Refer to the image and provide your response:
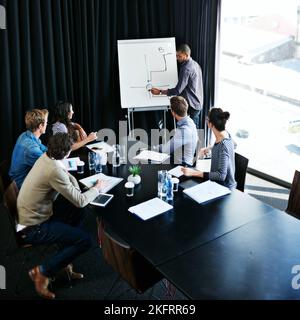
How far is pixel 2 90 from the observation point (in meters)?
4.40

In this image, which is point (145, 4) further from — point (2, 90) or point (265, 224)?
point (265, 224)

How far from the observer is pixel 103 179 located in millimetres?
3238

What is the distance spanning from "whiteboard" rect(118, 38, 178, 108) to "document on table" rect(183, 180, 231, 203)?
2.55m

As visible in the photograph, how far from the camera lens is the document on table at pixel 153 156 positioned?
143 inches

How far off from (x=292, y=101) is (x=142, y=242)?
131 inches

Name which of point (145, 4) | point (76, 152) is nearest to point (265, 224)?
point (76, 152)

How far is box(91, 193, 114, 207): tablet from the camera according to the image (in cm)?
286

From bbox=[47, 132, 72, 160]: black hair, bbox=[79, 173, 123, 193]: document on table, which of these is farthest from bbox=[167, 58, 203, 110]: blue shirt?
bbox=[47, 132, 72, 160]: black hair

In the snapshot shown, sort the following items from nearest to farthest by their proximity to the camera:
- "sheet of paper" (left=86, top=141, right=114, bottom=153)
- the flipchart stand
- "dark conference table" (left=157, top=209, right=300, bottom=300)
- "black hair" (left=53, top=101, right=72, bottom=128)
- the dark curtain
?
1. "dark conference table" (left=157, top=209, right=300, bottom=300)
2. "sheet of paper" (left=86, top=141, right=114, bottom=153)
3. "black hair" (left=53, top=101, right=72, bottom=128)
4. the dark curtain
5. the flipchart stand

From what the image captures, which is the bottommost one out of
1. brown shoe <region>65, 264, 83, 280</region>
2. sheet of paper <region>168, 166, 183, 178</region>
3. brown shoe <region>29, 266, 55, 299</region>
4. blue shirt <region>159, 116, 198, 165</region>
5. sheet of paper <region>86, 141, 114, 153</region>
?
brown shoe <region>65, 264, 83, 280</region>

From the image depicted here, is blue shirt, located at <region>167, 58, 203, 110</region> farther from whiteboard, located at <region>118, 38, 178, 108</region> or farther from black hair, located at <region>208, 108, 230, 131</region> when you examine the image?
black hair, located at <region>208, 108, 230, 131</region>

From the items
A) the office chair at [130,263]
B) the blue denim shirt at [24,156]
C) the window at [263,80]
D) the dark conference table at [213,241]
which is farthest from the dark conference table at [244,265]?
the window at [263,80]

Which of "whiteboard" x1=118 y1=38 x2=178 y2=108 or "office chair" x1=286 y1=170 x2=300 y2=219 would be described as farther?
"whiteboard" x1=118 y1=38 x2=178 y2=108

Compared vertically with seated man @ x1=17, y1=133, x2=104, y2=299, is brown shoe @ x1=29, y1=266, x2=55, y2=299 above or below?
below
